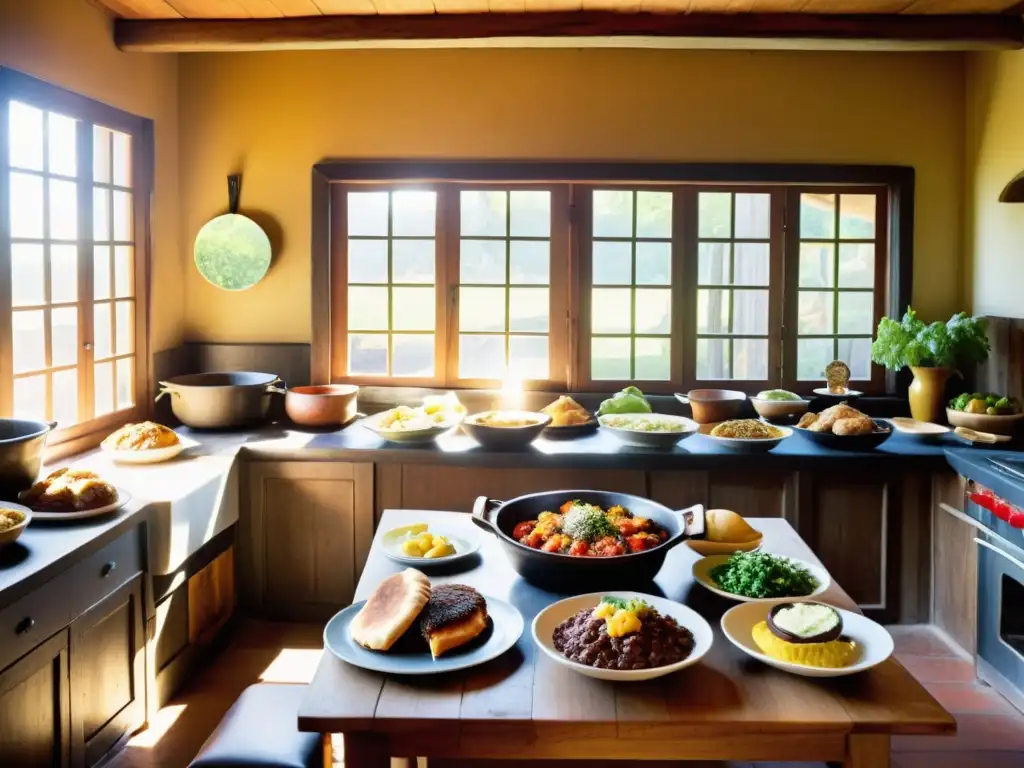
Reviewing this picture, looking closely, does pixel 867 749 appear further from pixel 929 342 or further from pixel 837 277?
pixel 837 277

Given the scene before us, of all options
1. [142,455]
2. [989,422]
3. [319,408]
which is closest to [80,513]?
[142,455]

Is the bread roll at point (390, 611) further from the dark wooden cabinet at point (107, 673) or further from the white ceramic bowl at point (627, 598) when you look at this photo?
the dark wooden cabinet at point (107, 673)

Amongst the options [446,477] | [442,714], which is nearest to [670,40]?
[446,477]

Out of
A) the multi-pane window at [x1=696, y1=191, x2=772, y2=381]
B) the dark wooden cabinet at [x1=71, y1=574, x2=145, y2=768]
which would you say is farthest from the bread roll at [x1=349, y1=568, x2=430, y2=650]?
the multi-pane window at [x1=696, y1=191, x2=772, y2=381]

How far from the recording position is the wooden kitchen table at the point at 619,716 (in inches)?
65.3

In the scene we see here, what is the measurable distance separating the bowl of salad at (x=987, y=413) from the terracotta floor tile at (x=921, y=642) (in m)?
0.93

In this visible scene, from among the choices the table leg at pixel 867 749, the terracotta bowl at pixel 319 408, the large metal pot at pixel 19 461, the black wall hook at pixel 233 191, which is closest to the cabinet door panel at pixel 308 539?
the terracotta bowl at pixel 319 408

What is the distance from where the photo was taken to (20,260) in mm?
3557

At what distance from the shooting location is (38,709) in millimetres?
2570

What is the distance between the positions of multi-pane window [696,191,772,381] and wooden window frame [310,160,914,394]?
0.04m

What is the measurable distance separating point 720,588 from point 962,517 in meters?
2.06

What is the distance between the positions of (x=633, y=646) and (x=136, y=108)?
380 centimetres

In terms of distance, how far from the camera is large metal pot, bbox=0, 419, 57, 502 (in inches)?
113

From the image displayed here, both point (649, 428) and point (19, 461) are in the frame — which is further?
point (649, 428)
